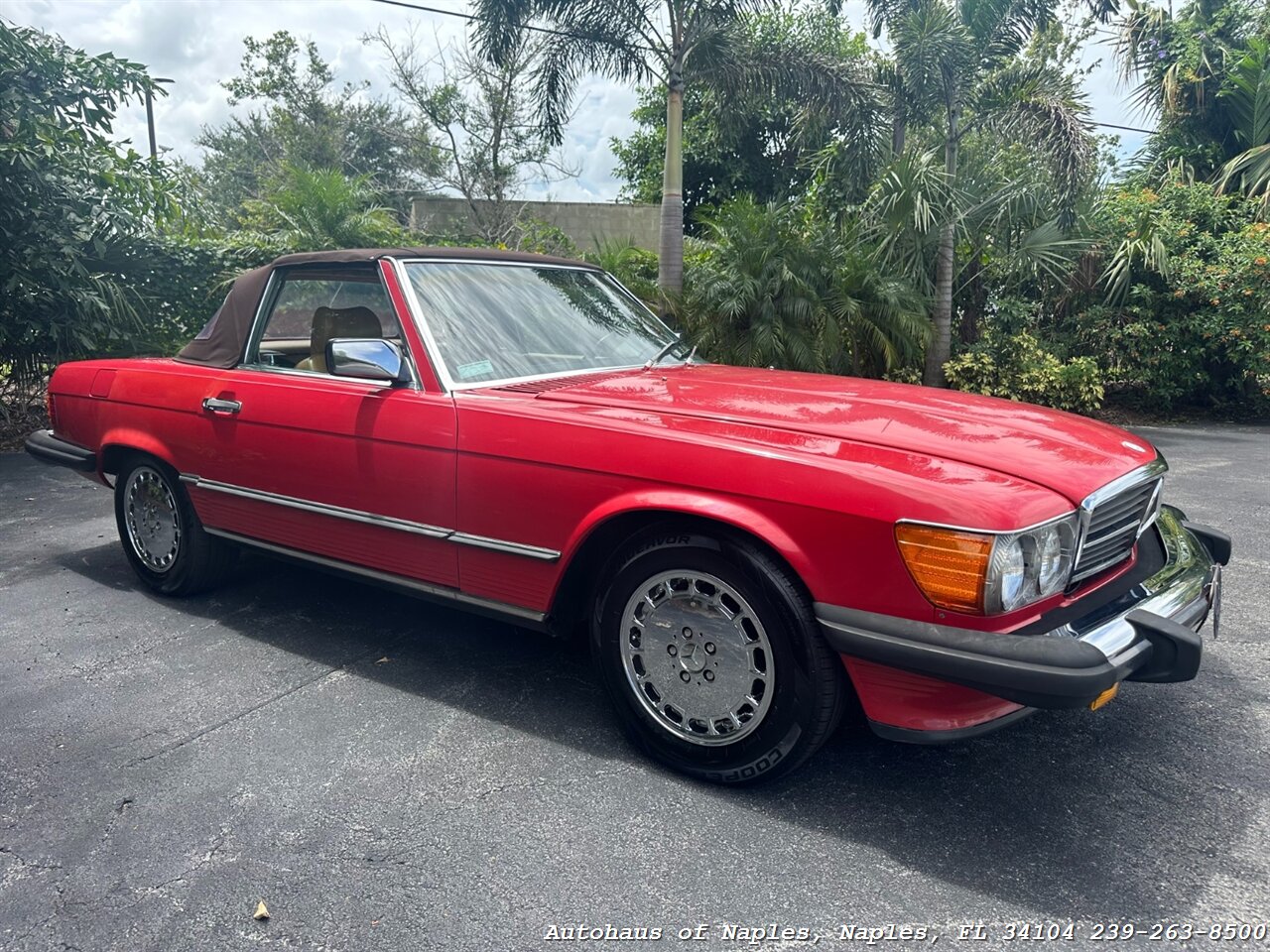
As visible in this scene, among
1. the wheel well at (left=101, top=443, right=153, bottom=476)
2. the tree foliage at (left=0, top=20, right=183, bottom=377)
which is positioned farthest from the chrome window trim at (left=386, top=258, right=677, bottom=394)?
the tree foliage at (left=0, top=20, right=183, bottom=377)

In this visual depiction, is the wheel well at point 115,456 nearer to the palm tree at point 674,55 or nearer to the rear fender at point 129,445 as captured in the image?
the rear fender at point 129,445

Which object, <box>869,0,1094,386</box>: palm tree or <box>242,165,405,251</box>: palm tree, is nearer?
<box>869,0,1094,386</box>: palm tree

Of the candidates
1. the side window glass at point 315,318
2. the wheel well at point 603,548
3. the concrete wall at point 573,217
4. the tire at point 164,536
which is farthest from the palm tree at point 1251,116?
the tire at point 164,536

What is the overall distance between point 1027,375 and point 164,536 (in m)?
10.4

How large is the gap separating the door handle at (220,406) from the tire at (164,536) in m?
0.52

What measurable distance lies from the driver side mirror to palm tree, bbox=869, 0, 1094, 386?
8823 mm

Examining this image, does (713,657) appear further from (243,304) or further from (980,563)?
(243,304)

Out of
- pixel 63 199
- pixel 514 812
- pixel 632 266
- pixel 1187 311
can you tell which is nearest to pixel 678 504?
pixel 514 812

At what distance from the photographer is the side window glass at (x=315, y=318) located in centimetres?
383

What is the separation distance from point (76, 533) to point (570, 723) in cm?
430

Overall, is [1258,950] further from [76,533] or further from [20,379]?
[20,379]

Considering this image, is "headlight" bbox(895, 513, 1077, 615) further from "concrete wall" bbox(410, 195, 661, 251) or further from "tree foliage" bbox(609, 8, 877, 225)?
"concrete wall" bbox(410, 195, 661, 251)

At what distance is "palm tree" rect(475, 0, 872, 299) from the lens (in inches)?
435

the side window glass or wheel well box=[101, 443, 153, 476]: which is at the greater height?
the side window glass
